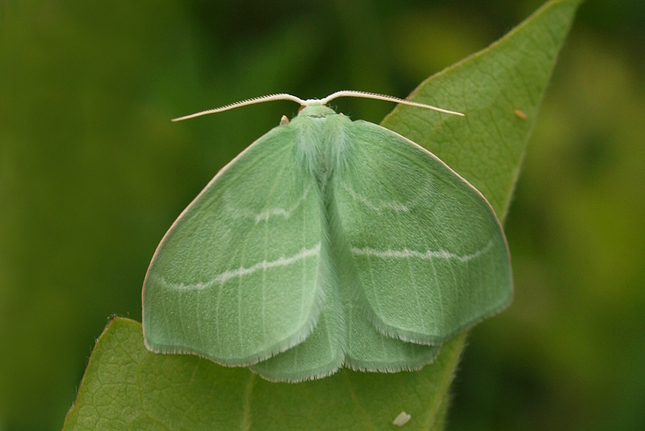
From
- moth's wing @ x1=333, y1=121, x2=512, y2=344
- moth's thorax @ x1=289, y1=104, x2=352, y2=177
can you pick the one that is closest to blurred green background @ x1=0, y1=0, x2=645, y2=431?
moth's thorax @ x1=289, y1=104, x2=352, y2=177

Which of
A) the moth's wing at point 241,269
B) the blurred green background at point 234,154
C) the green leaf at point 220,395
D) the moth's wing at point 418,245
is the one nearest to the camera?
the green leaf at point 220,395

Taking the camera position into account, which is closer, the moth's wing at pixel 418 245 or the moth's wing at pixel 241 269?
the moth's wing at pixel 241 269

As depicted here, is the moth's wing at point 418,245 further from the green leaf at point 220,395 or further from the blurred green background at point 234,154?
the blurred green background at point 234,154

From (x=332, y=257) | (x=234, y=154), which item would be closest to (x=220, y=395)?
(x=332, y=257)

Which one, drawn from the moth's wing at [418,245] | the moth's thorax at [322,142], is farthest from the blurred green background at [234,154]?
the moth's wing at [418,245]

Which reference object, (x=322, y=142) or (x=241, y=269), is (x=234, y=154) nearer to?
(x=322, y=142)

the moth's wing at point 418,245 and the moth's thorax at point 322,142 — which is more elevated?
the moth's thorax at point 322,142
